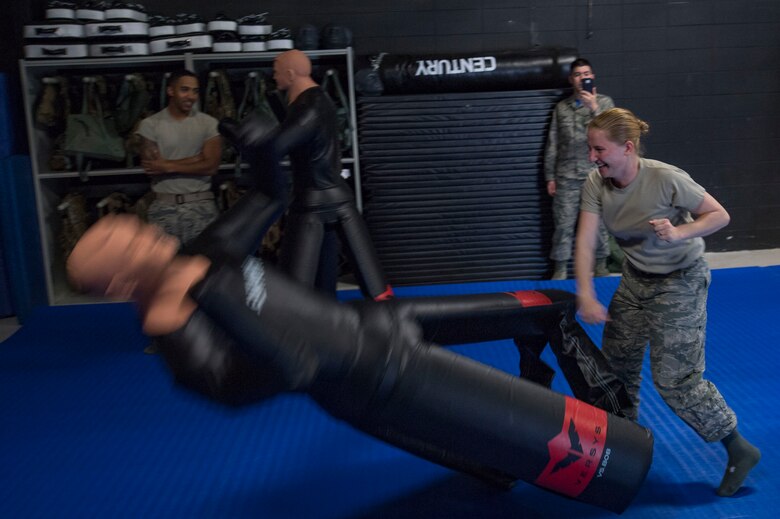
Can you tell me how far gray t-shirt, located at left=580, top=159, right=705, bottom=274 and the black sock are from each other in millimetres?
697

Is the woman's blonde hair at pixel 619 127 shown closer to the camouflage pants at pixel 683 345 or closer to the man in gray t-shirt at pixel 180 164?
the camouflage pants at pixel 683 345

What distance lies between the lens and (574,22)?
20.2ft

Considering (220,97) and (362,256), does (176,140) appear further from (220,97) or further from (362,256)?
(362,256)

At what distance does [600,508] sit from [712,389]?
605 millimetres

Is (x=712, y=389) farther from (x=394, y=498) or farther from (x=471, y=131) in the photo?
(x=471, y=131)

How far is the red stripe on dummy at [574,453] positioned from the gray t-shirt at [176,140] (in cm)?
324

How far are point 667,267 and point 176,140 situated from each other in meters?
3.30

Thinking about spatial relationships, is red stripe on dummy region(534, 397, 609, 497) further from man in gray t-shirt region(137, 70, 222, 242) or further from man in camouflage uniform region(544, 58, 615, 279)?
man in camouflage uniform region(544, 58, 615, 279)

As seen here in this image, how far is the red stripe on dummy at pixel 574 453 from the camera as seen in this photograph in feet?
7.34

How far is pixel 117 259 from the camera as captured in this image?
5.83 feet

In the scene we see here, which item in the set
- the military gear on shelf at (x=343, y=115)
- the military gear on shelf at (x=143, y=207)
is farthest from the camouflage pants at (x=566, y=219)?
the military gear on shelf at (x=143, y=207)

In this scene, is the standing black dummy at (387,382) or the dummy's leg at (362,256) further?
the dummy's leg at (362,256)

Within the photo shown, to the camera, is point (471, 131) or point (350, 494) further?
point (471, 131)

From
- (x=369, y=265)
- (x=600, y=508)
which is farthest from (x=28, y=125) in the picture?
(x=600, y=508)
